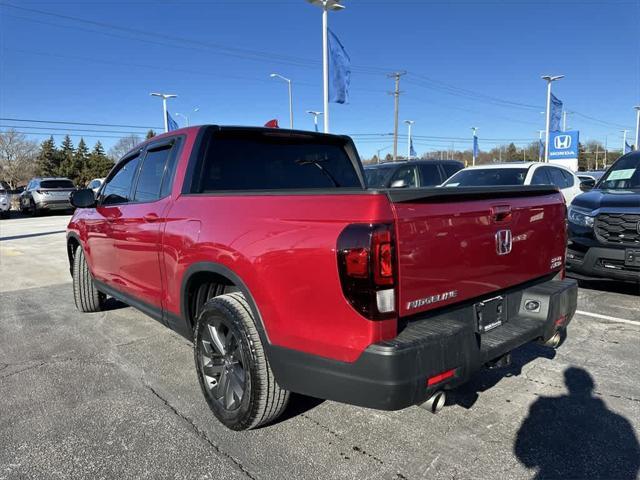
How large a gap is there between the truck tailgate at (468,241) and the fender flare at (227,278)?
2.67 ft

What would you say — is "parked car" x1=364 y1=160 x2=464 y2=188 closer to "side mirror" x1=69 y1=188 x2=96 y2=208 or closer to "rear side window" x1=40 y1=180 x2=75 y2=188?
"side mirror" x1=69 y1=188 x2=96 y2=208

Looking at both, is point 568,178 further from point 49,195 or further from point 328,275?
point 49,195

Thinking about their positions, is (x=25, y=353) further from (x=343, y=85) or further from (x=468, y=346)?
(x=343, y=85)

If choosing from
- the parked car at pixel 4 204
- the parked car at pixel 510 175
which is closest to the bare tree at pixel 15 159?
the parked car at pixel 4 204

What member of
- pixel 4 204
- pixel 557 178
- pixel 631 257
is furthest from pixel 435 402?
pixel 4 204

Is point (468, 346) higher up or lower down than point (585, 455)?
higher up

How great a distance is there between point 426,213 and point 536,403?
5.80 ft

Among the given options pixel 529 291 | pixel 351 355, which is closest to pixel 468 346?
pixel 351 355

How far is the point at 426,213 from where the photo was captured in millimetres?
2205

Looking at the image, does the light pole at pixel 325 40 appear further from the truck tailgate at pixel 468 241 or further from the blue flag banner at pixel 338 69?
the truck tailgate at pixel 468 241

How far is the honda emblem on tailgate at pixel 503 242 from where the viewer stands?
260cm

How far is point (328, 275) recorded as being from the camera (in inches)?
84.0

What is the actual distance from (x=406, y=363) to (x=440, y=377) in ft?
0.87

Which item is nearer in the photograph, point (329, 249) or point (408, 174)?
point (329, 249)
